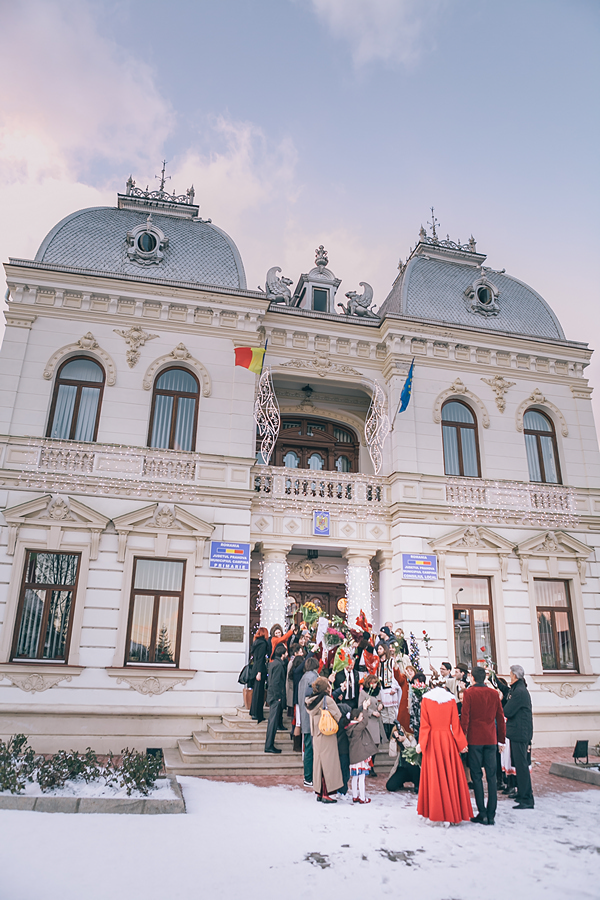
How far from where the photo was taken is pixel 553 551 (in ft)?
54.9

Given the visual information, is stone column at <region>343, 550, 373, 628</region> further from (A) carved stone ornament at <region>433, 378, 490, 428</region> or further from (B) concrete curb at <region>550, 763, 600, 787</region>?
(B) concrete curb at <region>550, 763, 600, 787</region>

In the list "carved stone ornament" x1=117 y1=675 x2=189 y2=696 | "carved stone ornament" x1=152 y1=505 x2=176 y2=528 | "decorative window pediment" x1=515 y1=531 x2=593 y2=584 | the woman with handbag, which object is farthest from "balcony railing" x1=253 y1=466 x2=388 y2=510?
the woman with handbag

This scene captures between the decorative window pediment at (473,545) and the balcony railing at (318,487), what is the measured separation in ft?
6.08

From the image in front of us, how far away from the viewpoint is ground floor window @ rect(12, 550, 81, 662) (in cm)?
1341

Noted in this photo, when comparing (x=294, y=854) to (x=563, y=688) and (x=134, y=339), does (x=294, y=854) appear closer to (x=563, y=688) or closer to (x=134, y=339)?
(x=563, y=688)

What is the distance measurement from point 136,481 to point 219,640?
13.6ft

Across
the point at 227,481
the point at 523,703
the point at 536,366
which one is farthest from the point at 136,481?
the point at 536,366

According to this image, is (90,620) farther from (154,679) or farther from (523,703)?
(523,703)

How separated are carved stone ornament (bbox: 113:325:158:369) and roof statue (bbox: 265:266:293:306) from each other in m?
3.92

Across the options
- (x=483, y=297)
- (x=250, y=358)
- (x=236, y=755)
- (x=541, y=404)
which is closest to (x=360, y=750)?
(x=236, y=755)

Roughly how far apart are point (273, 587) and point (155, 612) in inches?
115

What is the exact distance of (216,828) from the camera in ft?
24.6

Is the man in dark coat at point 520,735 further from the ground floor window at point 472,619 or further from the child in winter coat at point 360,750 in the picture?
the ground floor window at point 472,619

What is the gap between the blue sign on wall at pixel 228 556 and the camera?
14594 mm
